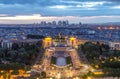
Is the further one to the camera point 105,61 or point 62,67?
point 105,61

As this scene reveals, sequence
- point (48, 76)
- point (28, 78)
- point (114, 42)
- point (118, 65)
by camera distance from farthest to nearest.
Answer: point (114, 42) < point (118, 65) < point (48, 76) < point (28, 78)

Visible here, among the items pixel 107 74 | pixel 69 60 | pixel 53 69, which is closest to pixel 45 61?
pixel 69 60

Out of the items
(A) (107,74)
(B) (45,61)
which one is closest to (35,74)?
(A) (107,74)

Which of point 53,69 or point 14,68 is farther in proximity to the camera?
point 53,69

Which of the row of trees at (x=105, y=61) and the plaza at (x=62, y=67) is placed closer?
the row of trees at (x=105, y=61)

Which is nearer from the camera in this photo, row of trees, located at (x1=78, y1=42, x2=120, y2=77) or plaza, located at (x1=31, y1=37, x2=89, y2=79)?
row of trees, located at (x1=78, y1=42, x2=120, y2=77)

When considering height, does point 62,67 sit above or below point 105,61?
below

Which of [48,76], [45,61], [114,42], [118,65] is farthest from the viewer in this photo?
[114,42]

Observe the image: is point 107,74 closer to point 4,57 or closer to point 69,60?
point 69,60

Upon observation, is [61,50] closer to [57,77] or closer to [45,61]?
[45,61]
